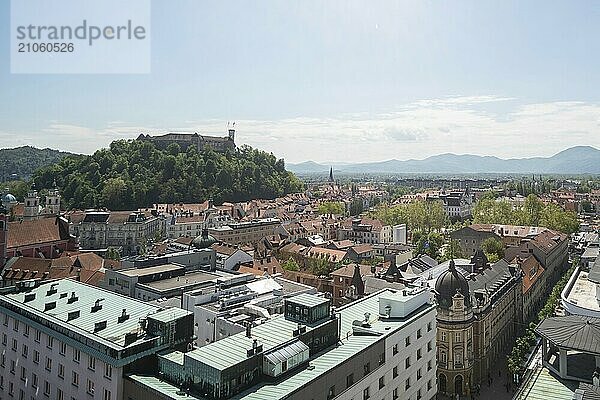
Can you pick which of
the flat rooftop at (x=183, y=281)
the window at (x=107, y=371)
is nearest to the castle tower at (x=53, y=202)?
the flat rooftop at (x=183, y=281)

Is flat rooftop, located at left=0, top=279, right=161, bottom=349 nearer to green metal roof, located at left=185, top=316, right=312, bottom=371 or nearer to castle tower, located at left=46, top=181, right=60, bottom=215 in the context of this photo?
green metal roof, located at left=185, top=316, right=312, bottom=371

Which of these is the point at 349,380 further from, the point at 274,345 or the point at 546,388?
the point at 546,388

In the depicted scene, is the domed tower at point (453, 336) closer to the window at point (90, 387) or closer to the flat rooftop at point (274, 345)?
the flat rooftop at point (274, 345)

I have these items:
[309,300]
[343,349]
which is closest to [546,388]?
[343,349]

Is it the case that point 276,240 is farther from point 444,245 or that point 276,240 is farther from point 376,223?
point 444,245

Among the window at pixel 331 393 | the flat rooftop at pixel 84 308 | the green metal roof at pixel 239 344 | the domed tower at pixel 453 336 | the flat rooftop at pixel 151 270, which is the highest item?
the green metal roof at pixel 239 344

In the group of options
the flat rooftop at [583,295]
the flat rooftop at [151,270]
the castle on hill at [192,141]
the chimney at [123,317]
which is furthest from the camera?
the castle on hill at [192,141]
